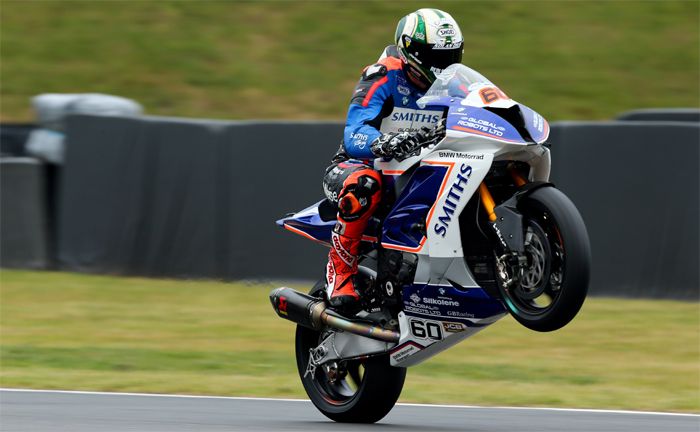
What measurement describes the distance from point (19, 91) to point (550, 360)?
10567mm

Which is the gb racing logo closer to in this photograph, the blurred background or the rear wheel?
the rear wheel

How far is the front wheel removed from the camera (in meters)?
5.16

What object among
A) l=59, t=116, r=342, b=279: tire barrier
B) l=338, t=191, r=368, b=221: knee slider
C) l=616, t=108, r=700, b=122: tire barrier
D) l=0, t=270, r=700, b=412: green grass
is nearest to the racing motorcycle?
l=338, t=191, r=368, b=221: knee slider

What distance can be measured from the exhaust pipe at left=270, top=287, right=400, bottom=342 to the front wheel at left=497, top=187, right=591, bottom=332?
0.92m

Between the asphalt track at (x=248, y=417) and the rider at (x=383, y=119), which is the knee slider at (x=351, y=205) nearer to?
the rider at (x=383, y=119)

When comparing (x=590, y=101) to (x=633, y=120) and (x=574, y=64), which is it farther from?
(x=633, y=120)

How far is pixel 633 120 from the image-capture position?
1172 cm

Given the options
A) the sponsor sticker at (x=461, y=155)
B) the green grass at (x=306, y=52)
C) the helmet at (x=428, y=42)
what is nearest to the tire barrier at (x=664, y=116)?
the green grass at (x=306, y=52)

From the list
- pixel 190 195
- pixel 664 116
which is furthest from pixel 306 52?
pixel 664 116

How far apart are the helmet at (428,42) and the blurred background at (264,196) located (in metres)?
2.34

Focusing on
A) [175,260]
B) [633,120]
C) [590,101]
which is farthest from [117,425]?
[590,101]

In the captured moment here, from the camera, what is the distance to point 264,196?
11719mm

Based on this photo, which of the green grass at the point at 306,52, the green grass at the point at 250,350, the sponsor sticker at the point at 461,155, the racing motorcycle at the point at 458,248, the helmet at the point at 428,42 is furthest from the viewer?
the green grass at the point at 306,52

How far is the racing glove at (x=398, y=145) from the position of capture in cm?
580
